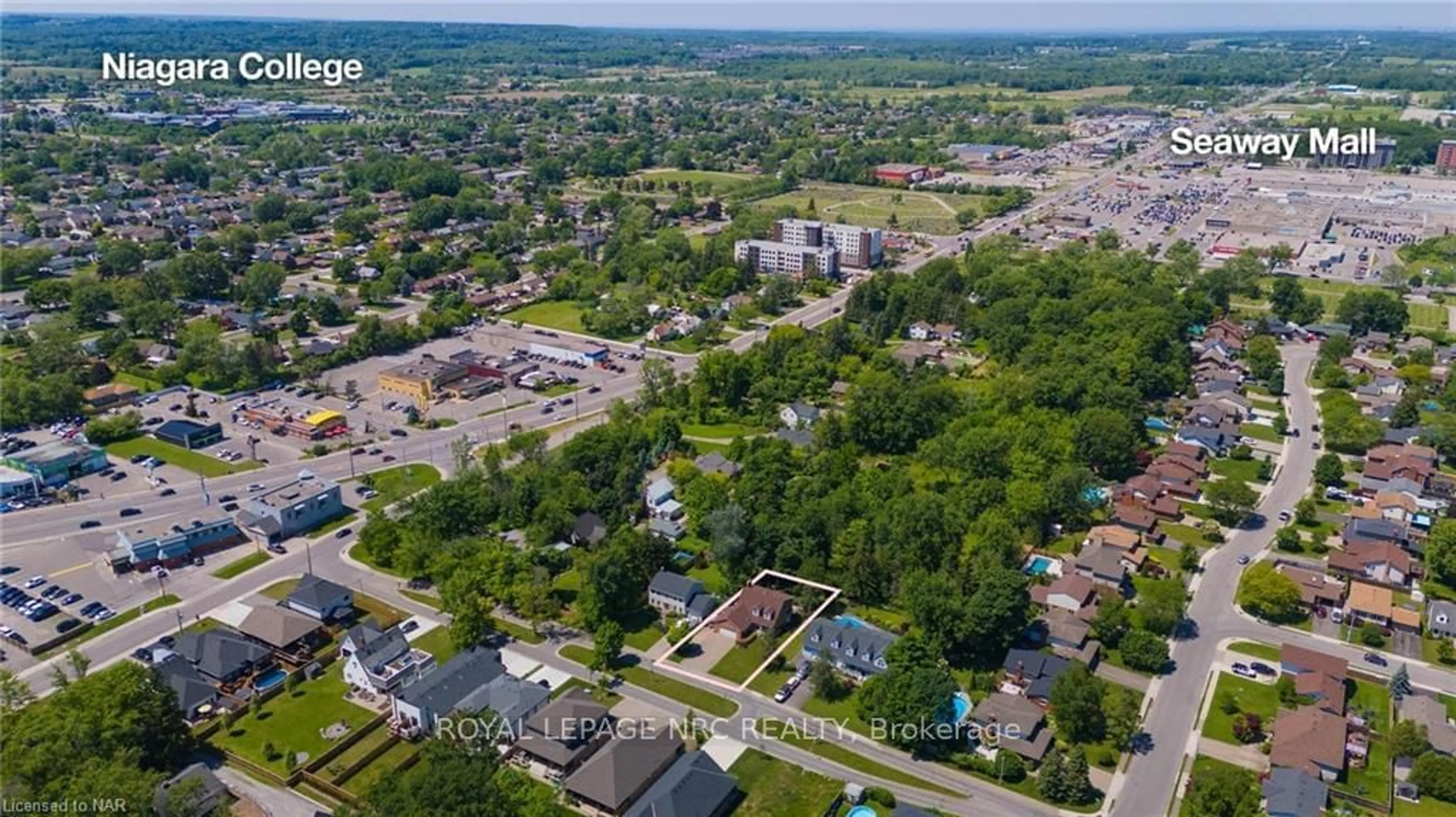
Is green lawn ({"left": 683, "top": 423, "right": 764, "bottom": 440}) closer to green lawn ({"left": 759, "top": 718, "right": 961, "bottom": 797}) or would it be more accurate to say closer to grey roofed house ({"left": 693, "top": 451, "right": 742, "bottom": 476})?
grey roofed house ({"left": 693, "top": 451, "right": 742, "bottom": 476})

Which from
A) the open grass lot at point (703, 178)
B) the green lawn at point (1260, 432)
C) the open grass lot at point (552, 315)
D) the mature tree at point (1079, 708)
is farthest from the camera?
the open grass lot at point (703, 178)

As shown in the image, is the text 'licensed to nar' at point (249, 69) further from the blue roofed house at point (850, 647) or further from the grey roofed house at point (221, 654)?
the blue roofed house at point (850, 647)

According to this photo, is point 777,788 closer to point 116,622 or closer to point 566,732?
point 566,732

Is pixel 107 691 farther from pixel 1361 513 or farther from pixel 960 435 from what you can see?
pixel 1361 513

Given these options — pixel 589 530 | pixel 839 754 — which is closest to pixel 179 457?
pixel 589 530

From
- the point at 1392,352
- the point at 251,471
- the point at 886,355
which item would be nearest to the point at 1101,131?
the point at 1392,352

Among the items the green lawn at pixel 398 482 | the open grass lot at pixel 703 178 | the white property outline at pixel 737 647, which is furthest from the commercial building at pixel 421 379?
the open grass lot at pixel 703 178
